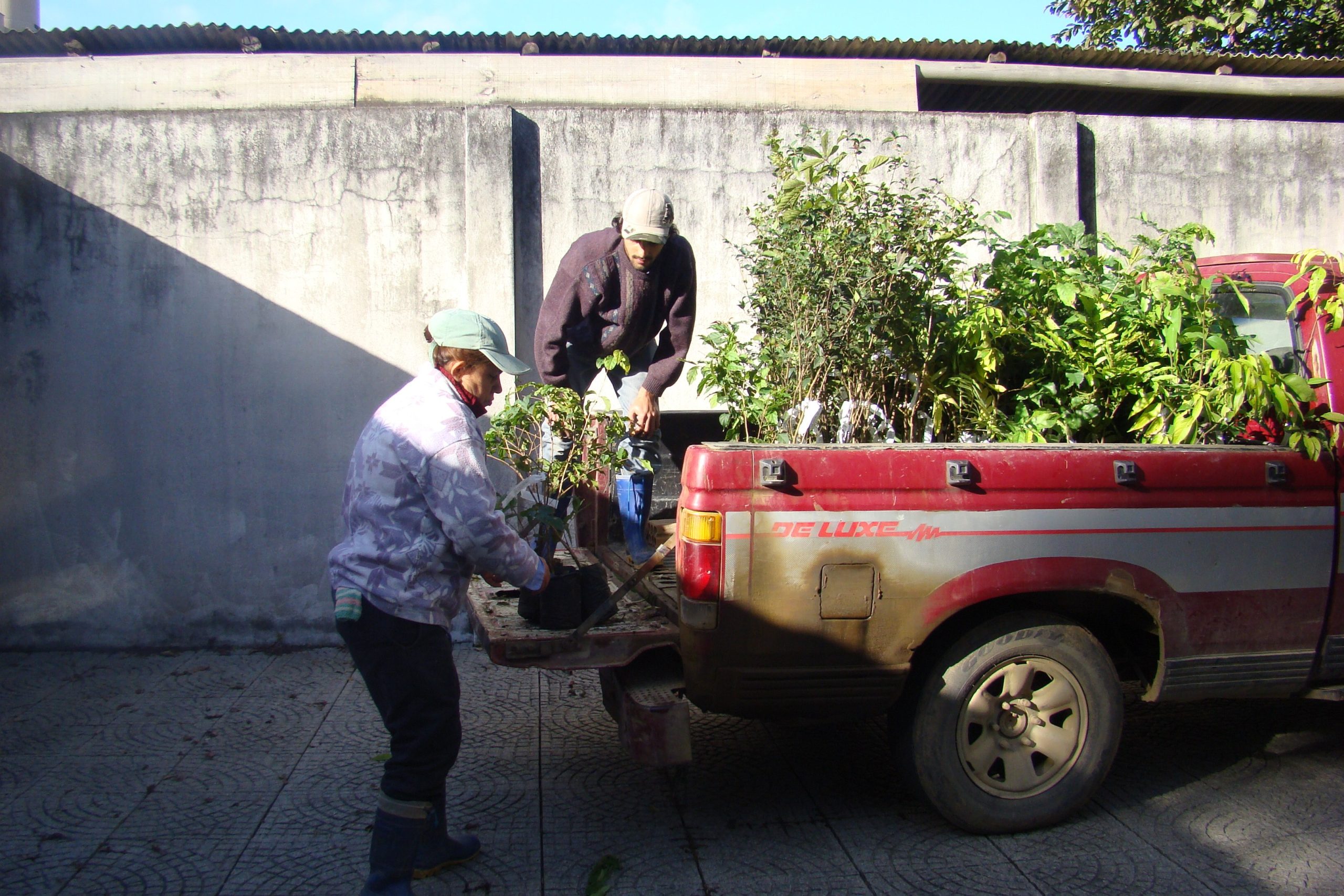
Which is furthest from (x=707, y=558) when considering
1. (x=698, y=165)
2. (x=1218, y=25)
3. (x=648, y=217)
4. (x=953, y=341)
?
(x=1218, y=25)

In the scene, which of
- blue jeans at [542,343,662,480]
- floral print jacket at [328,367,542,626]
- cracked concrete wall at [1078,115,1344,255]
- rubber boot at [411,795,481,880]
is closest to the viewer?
floral print jacket at [328,367,542,626]

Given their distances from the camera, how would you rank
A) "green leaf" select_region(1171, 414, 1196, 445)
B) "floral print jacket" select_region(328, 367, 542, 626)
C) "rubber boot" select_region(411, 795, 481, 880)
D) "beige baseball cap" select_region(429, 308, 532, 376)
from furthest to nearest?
1. "green leaf" select_region(1171, 414, 1196, 445)
2. "rubber boot" select_region(411, 795, 481, 880)
3. "beige baseball cap" select_region(429, 308, 532, 376)
4. "floral print jacket" select_region(328, 367, 542, 626)

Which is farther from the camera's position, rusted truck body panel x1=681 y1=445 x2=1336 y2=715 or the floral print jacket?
rusted truck body panel x1=681 y1=445 x2=1336 y2=715

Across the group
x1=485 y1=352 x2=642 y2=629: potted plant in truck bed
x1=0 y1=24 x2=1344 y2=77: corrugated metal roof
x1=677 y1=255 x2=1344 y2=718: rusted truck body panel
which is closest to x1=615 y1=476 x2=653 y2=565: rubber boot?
x1=485 y1=352 x2=642 y2=629: potted plant in truck bed

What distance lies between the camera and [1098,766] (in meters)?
3.54

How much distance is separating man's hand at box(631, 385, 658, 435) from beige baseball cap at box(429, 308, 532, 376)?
1.15m

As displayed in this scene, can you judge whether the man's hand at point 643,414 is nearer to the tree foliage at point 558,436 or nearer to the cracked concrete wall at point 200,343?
the tree foliage at point 558,436

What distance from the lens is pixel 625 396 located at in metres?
4.76

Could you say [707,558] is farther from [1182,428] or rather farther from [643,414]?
[1182,428]

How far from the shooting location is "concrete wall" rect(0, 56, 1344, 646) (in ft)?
20.7

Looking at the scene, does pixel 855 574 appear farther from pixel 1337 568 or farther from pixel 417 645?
pixel 1337 568

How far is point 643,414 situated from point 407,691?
179cm

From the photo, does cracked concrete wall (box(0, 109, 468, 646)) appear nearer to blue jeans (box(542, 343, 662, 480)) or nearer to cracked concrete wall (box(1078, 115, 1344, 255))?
blue jeans (box(542, 343, 662, 480))

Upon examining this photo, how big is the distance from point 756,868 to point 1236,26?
11.4 metres
